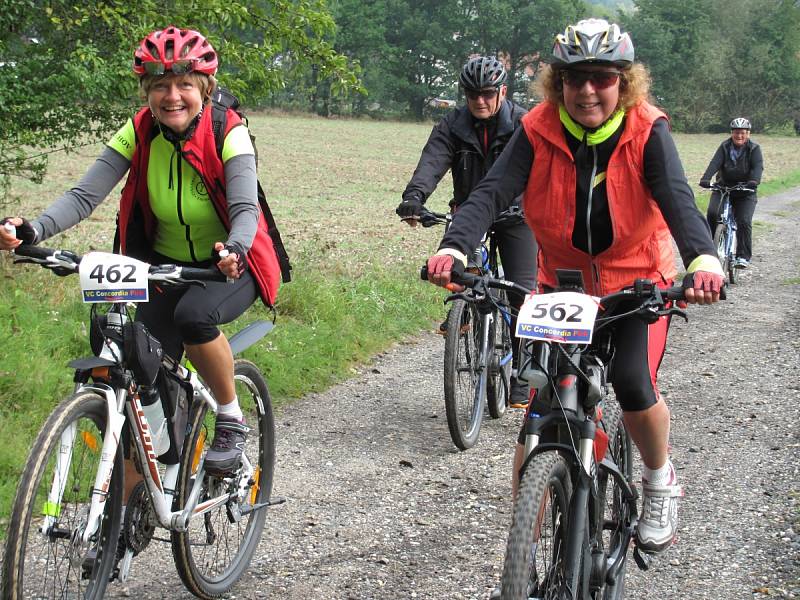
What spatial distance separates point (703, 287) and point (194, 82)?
2.03 meters

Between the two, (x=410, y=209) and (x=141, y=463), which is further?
(x=410, y=209)

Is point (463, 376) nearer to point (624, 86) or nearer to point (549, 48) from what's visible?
point (624, 86)

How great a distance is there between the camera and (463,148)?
6.84 meters

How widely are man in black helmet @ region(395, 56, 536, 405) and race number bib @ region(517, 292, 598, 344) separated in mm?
3410

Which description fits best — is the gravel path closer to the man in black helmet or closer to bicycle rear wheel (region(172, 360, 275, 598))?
bicycle rear wheel (region(172, 360, 275, 598))

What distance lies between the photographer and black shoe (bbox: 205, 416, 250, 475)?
4.08 metres

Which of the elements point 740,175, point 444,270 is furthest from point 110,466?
point 740,175

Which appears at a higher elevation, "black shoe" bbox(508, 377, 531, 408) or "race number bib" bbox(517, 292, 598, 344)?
"race number bib" bbox(517, 292, 598, 344)

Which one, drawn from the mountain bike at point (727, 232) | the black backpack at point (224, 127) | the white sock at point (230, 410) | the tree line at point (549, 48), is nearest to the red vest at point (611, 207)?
the black backpack at point (224, 127)

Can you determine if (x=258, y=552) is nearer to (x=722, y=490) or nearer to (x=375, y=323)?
(x=722, y=490)

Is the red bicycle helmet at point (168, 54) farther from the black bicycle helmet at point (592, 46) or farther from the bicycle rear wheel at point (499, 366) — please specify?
the bicycle rear wheel at point (499, 366)

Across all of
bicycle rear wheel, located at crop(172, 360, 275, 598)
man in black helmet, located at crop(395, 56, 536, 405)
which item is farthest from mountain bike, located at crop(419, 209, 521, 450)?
bicycle rear wheel, located at crop(172, 360, 275, 598)

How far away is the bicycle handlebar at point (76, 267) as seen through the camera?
3.46 meters

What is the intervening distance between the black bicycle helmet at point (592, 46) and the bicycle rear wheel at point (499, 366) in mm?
3339
